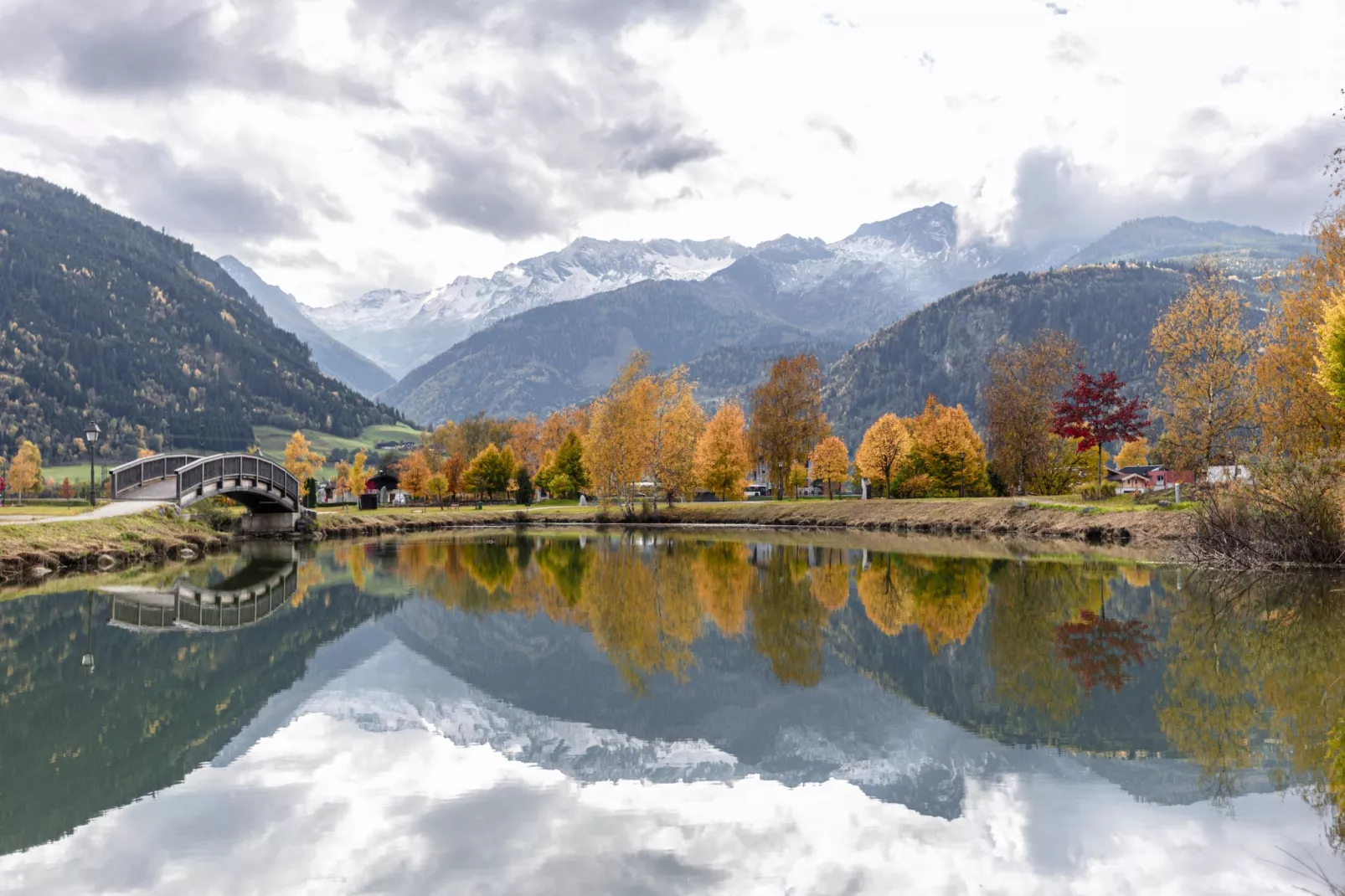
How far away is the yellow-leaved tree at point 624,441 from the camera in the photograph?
75125 mm

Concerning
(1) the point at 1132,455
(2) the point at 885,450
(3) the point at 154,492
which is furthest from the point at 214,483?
(1) the point at 1132,455

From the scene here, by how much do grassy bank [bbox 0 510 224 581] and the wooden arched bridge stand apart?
241 centimetres

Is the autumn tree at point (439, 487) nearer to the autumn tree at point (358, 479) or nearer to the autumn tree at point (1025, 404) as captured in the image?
the autumn tree at point (358, 479)

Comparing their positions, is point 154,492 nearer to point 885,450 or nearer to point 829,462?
point 829,462

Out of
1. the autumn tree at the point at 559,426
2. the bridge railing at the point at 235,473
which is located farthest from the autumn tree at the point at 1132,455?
the bridge railing at the point at 235,473

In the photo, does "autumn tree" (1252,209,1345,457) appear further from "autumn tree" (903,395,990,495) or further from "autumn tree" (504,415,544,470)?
"autumn tree" (504,415,544,470)

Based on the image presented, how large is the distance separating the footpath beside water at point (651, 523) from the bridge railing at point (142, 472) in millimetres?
2638

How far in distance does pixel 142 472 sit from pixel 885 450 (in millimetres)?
58104

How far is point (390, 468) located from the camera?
146500 millimetres

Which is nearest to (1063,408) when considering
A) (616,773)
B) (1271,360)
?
(1271,360)

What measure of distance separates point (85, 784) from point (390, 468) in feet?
461

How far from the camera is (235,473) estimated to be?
55.5 metres

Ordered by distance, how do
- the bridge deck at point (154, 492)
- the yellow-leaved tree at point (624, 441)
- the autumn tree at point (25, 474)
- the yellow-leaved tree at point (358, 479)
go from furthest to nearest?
the yellow-leaved tree at point (358, 479), the autumn tree at point (25, 474), the yellow-leaved tree at point (624, 441), the bridge deck at point (154, 492)

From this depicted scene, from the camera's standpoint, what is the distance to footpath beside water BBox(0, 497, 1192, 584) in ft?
124
